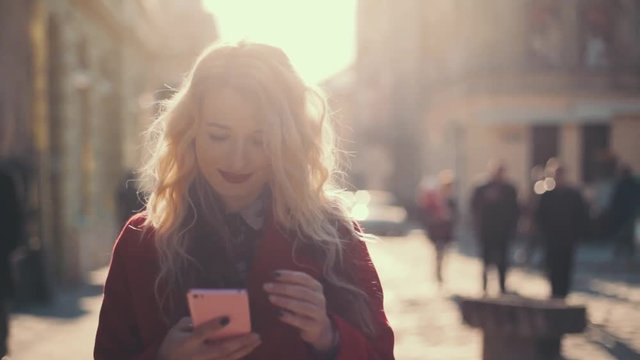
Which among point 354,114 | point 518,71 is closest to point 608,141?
point 518,71

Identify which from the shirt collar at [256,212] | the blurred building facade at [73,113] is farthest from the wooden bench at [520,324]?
the shirt collar at [256,212]

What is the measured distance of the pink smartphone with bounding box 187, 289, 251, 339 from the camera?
8.33ft

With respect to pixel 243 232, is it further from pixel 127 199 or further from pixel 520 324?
pixel 127 199

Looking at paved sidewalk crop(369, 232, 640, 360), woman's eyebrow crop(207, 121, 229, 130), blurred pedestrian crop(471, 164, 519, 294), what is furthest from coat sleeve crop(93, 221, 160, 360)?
blurred pedestrian crop(471, 164, 519, 294)

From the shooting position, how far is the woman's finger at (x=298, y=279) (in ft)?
8.72

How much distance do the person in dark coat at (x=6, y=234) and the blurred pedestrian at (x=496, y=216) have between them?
8.07 m

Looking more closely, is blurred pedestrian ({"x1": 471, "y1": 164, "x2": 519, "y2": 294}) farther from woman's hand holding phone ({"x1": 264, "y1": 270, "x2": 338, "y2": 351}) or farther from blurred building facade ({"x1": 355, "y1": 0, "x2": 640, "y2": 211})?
blurred building facade ({"x1": 355, "y1": 0, "x2": 640, "y2": 211})

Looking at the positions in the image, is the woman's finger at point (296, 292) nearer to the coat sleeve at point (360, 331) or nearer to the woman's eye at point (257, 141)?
the coat sleeve at point (360, 331)

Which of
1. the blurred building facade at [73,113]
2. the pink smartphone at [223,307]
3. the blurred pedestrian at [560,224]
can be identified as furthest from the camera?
the blurred building facade at [73,113]

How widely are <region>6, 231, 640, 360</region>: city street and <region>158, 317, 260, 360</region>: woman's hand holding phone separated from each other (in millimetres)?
2345

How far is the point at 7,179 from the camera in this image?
6938 mm

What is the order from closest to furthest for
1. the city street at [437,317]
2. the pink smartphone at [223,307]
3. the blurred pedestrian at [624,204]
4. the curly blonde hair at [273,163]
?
the pink smartphone at [223,307] < the curly blonde hair at [273,163] < the city street at [437,317] < the blurred pedestrian at [624,204]

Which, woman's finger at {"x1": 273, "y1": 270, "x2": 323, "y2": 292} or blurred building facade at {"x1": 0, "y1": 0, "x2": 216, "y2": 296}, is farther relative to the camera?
blurred building facade at {"x1": 0, "y1": 0, "x2": 216, "y2": 296}

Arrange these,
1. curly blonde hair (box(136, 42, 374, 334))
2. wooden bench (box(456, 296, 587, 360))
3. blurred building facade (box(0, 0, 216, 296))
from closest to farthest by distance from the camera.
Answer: curly blonde hair (box(136, 42, 374, 334))
wooden bench (box(456, 296, 587, 360))
blurred building facade (box(0, 0, 216, 296))
